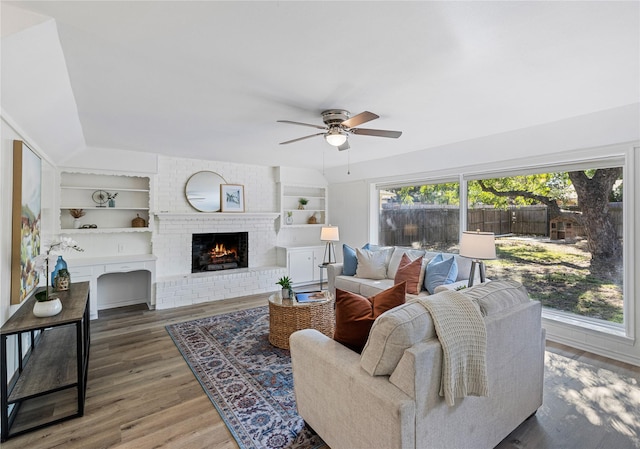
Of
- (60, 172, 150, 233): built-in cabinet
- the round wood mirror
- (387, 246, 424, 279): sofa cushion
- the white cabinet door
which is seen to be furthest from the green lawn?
(60, 172, 150, 233): built-in cabinet

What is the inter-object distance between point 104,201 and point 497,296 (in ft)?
16.7

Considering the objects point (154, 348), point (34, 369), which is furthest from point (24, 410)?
A: point (154, 348)

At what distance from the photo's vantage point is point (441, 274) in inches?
142

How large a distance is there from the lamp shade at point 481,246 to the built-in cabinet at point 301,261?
11.0 ft

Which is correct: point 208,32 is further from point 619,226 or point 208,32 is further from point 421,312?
point 619,226

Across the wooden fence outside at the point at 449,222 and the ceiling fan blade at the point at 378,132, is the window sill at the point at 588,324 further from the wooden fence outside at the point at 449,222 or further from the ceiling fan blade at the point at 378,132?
the ceiling fan blade at the point at 378,132

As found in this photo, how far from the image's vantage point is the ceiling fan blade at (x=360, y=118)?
90.8 inches

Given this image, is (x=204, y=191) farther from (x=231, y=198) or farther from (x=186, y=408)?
(x=186, y=408)

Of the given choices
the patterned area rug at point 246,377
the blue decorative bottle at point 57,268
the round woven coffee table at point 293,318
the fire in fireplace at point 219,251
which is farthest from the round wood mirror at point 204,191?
the round woven coffee table at point 293,318

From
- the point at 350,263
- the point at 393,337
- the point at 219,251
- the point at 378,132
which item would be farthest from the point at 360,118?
the point at 219,251

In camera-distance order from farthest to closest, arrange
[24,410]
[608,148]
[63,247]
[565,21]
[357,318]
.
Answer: [608,148] → [63,247] → [24,410] → [357,318] → [565,21]

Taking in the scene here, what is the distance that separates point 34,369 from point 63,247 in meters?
1.01

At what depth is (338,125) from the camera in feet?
9.09

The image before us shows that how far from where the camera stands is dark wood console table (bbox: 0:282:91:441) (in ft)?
6.37
